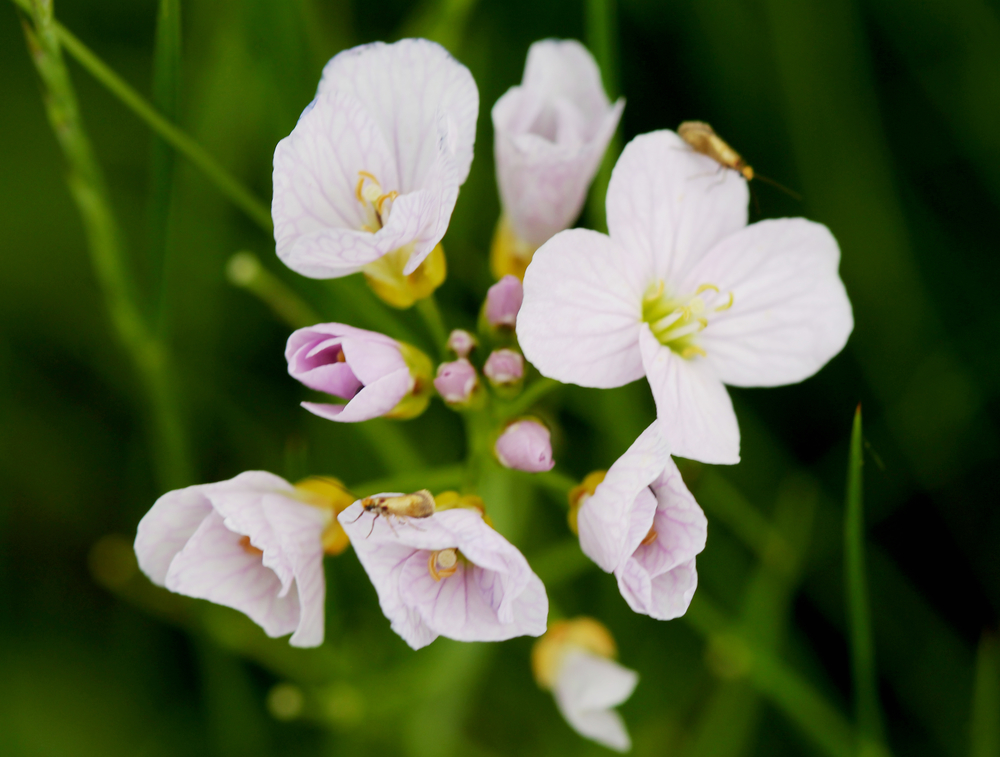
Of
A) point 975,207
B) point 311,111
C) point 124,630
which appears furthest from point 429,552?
point 975,207

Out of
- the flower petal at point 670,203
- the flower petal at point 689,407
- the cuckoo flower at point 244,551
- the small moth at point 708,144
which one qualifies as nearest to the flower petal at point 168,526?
the cuckoo flower at point 244,551

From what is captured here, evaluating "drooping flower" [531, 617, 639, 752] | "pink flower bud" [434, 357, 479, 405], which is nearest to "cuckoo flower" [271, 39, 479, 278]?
"pink flower bud" [434, 357, 479, 405]

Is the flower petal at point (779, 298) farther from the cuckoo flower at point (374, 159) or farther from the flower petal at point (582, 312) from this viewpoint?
the cuckoo flower at point (374, 159)

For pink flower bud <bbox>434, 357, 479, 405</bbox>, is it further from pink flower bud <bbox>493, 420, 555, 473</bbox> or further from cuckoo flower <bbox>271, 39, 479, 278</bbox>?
cuckoo flower <bbox>271, 39, 479, 278</bbox>

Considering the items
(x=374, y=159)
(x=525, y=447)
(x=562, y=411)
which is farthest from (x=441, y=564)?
(x=562, y=411)

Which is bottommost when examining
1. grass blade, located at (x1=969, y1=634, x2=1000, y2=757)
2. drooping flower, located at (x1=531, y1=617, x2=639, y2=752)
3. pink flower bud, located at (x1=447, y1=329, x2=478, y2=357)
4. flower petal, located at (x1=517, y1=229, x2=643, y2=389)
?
grass blade, located at (x1=969, y1=634, x2=1000, y2=757)
